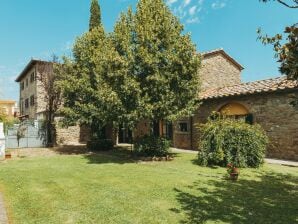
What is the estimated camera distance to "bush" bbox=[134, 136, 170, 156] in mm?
16828

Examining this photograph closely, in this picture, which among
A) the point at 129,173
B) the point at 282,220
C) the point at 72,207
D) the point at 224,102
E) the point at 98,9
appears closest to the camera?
the point at 282,220

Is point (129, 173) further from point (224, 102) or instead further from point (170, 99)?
point (224, 102)

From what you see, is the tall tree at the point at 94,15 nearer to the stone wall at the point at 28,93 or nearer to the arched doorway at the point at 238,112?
the stone wall at the point at 28,93

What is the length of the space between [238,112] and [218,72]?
9887 mm

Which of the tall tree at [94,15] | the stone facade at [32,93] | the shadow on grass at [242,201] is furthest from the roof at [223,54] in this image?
the shadow on grass at [242,201]

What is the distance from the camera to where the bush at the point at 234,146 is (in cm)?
1388

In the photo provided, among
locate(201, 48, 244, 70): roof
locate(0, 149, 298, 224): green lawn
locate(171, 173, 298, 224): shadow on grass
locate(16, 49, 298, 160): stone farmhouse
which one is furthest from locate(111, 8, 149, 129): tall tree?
locate(201, 48, 244, 70): roof

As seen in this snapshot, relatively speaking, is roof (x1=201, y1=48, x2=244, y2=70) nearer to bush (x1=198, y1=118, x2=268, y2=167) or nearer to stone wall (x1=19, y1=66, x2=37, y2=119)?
bush (x1=198, y1=118, x2=268, y2=167)

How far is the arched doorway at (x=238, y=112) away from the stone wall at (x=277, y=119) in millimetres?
275

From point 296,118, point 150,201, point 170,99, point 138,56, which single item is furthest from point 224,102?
point 150,201

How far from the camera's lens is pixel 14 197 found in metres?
8.82

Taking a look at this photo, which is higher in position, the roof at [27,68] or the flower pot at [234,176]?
the roof at [27,68]

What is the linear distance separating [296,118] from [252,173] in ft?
17.9

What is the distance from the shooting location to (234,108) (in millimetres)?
19453
